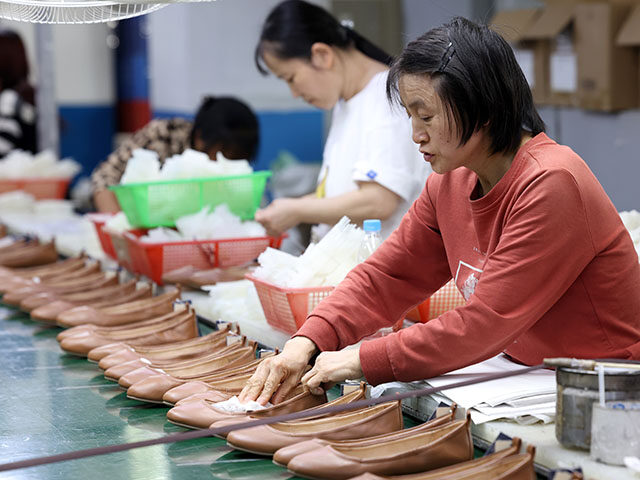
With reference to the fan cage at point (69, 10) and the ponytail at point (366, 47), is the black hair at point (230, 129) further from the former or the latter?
the fan cage at point (69, 10)

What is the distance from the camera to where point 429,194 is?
7.58 feet

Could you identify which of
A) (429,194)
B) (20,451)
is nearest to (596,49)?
(429,194)

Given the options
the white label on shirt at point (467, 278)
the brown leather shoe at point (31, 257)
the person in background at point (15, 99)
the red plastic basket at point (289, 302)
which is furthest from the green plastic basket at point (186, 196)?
the person in background at point (15, 99)

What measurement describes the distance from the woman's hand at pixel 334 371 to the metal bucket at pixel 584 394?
47 centimetres

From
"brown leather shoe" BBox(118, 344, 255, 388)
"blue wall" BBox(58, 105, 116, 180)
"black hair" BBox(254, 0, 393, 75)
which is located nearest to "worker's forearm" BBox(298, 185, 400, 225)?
"black hair" BBox(254, 0, 393, 75)

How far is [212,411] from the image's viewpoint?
198cm

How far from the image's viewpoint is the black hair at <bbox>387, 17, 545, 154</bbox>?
6.16ft

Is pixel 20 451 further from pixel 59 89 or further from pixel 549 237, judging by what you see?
pixel 59 89

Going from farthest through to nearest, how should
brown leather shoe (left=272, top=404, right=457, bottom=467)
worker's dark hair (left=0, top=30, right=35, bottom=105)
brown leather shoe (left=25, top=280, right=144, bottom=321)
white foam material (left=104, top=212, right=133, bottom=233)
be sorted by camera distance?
worker's dark hair (left=0, top=30, right=35, bottom=105)
white foam material (left=104, top=212, right=133, bottom=233)
brown leather shoe (left=25, top=280, right=144, bottom=321)
brown leather shoe (left=272, top=404, right=457, bottom=467)

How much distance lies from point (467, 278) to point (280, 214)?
3.64ft

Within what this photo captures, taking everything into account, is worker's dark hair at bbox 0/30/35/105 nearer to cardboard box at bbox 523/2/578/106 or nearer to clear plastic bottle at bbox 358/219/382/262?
cardboard box at bbox 523/2/578/106

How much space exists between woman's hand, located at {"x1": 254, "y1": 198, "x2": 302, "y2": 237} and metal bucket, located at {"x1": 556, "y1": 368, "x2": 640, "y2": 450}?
5.24 ft

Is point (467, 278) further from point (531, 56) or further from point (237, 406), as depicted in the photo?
point (531, 56)

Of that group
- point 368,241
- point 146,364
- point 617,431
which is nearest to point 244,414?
point 146,364
